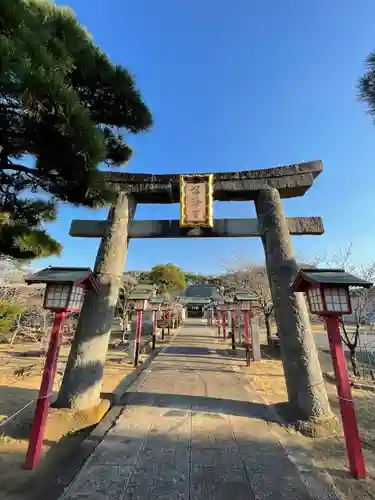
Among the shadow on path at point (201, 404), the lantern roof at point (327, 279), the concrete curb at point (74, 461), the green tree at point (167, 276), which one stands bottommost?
the concrete curb at point (74, 461)

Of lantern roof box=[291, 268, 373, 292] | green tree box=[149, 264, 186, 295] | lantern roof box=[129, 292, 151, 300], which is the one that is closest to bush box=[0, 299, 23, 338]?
lantern roof box=[129, 292, 151, 300]

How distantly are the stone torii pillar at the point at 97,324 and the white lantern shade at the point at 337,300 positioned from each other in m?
3.86

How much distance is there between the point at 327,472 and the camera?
10.2 feet

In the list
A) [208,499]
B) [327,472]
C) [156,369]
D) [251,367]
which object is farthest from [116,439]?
[251,367]

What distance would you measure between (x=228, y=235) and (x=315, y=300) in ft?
8.69

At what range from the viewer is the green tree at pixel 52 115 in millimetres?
3273

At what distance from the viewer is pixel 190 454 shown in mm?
3402

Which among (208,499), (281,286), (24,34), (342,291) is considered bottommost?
(208,499)

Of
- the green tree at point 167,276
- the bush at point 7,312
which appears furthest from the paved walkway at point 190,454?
the green tree at point 167,276

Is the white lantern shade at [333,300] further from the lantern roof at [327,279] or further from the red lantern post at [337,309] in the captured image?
the lantern roof at [327,279]

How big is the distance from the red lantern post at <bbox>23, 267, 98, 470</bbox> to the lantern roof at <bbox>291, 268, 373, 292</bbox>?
3.20 metres

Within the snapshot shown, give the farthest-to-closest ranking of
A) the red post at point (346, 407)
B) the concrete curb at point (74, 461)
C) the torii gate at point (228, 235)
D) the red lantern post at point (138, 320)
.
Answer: the red lantern post at point (138, 320)
the torii gate at point (228, 235)
the red post at point (346, 407)
the concrete curb at point (74, 461)

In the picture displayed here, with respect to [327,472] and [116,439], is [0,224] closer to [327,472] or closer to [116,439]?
[116,439]

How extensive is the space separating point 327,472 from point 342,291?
209cm
